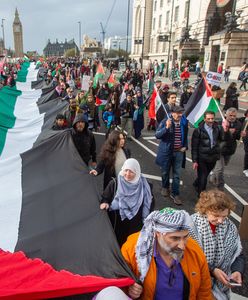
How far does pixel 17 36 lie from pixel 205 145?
119 meters

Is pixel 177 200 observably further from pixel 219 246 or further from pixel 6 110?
pixel 6 110

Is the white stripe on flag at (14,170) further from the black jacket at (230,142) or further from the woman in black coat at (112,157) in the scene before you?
the black jacket at (230,142)

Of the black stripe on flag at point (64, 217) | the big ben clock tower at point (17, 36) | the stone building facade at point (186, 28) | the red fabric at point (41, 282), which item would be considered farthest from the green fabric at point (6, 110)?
the big ben clock tower at point (17, 36)

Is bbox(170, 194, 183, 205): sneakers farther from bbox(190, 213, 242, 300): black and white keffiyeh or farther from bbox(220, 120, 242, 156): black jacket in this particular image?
bbox(190, 213, 242, 300): black and white keffiyeh

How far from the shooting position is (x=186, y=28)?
41.9 m

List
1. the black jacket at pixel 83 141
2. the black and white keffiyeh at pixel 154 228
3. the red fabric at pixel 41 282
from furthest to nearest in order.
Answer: the black jacket at pixel 83 141
the red fabric at pixel 41 282
the black and white keffiyeh at pixel 154 228

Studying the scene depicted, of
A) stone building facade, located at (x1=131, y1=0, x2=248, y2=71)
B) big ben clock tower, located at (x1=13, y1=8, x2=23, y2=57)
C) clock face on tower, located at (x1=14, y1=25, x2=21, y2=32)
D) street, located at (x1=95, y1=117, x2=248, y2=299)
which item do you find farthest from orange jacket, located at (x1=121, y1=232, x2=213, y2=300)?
clock face on tower, located at (x1=14, y1=25, x2=21, y2=32)

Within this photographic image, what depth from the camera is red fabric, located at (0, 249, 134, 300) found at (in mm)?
2135

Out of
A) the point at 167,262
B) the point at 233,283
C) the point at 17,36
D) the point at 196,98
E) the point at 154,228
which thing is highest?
the point at 17,36

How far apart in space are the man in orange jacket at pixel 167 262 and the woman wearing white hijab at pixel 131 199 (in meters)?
1.17

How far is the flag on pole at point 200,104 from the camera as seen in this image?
666 cm

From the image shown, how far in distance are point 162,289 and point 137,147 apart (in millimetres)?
7270

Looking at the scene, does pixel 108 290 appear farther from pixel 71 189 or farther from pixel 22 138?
pixel 22 138

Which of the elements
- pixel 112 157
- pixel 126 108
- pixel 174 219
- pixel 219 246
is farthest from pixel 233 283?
pixel 126 108
